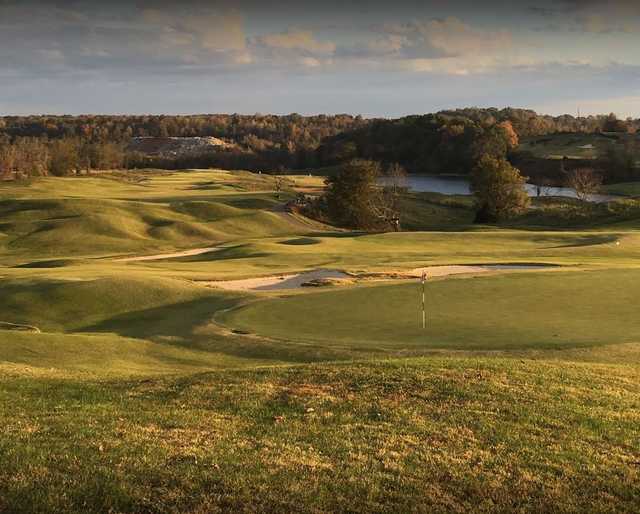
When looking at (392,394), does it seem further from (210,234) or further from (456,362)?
(210,234)

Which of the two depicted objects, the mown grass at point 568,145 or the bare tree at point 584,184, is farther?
the mown grass at point 568,145

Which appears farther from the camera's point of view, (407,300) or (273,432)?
(407,300)

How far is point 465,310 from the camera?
27172 mm

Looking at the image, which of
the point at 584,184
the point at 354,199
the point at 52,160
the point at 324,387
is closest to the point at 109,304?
the point at 324,387

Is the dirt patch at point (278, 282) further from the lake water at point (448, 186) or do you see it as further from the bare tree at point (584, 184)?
the lake water at point (448, 186)

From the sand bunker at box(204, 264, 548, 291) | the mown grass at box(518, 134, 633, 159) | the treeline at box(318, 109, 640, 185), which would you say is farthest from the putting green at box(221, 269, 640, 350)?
the mown grass at box(518, 134, 633, 159)

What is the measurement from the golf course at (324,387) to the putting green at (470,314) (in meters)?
0.13

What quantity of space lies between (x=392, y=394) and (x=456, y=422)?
2023mm

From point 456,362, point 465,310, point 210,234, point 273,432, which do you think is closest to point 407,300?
point 465,310

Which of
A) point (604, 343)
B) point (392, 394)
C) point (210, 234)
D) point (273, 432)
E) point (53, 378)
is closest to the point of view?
point (273, 432)

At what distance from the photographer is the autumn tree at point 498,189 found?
9362 centimetres

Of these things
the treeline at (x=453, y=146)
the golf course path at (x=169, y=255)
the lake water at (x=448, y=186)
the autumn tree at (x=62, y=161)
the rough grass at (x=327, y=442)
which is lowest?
the golf course path at (x=169, y=255)

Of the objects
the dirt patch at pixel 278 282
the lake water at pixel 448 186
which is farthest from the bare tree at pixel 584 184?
the dirt patch at pixel 278 282

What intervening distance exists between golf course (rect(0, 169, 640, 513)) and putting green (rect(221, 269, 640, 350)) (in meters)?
0.13
